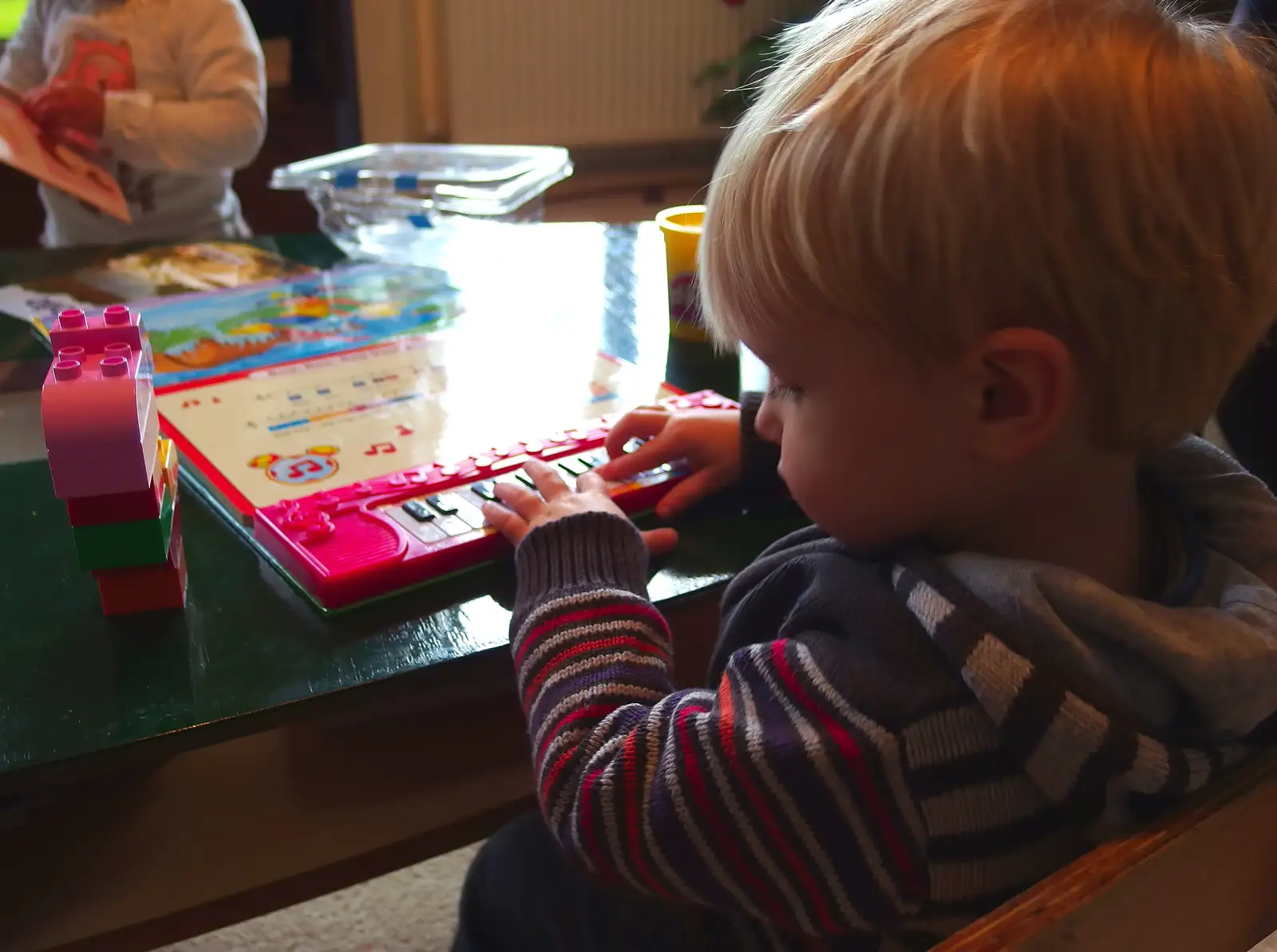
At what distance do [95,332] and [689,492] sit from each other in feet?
1.12

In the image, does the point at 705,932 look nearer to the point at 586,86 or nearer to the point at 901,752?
the point at 901,752

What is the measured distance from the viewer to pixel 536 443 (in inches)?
29.2

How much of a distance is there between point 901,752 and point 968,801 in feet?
0.11

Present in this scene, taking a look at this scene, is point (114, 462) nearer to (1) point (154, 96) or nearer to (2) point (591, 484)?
(2) point (591, 484)

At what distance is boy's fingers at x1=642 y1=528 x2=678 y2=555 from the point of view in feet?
2.12

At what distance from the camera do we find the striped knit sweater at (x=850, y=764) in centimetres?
42

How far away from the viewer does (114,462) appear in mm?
517

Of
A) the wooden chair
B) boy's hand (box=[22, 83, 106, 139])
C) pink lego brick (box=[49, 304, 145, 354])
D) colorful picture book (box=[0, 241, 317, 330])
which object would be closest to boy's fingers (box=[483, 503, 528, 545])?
pink lego brick (box=[49, 304, 145, 354])

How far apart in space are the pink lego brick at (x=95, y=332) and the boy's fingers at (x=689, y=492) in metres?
0.31

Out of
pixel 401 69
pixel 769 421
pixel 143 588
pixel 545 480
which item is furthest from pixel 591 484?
pixel 401 69

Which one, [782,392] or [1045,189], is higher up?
[1045,189]

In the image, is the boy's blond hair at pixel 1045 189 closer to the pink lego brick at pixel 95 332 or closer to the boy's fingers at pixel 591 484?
the boy's fingers at pixel 591 484

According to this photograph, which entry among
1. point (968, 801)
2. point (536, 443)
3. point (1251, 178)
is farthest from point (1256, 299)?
point (536, 443)

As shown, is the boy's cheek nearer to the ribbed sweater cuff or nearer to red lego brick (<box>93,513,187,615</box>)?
the ribbed sweater cuff
